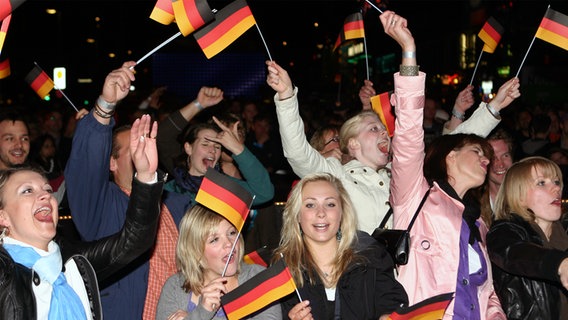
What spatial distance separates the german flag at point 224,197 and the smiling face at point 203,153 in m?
2.04

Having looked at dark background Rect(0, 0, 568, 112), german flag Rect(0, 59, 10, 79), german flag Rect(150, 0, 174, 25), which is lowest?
dark background Rect(0, 0, 568, 112)

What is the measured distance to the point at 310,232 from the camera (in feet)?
16.5

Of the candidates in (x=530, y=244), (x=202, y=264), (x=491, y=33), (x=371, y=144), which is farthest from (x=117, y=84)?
(x=491, y=33)

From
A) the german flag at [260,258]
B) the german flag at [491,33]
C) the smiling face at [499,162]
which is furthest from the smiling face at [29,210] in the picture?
the german flag at [491,33]

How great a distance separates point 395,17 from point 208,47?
53.3 inches

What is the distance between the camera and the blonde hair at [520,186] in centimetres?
564

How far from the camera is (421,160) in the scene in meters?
5.10

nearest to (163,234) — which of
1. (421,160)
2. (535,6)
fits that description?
(421,160)

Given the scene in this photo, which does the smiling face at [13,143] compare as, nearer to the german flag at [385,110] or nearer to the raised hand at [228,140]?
the raised hand at [228,140]

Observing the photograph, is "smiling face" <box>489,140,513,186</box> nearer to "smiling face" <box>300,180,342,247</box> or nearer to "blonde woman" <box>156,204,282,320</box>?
"smiling face" <box>300,180,342,247</box>

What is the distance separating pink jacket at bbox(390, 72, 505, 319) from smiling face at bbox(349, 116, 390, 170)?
1059mm

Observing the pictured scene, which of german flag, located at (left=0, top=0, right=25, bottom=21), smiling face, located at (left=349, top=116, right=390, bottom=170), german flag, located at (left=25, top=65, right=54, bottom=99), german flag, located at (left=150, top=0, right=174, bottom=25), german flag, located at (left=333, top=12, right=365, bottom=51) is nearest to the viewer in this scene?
german flag, located at (left=0, top=0, right=25, bottom=21)

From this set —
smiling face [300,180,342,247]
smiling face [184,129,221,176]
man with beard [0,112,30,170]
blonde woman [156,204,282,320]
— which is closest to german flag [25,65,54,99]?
man with beard [0,112,30,170]

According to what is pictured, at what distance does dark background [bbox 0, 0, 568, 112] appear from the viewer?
24891 mm
